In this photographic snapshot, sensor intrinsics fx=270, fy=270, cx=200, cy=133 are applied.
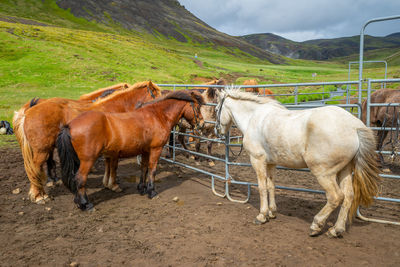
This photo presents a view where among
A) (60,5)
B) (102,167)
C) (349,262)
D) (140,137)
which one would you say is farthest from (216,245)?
(60,5)

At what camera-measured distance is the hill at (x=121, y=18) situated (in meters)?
84.6

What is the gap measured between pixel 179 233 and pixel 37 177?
2.93 m

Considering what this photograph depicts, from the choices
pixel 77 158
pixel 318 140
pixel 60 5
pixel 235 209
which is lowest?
pixel 235 209

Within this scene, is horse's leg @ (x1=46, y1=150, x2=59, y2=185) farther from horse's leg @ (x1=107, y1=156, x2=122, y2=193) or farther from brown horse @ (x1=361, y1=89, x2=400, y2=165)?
brown horse @ (x1=361, y1=89, x2=400, y2=165)

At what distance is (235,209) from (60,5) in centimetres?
11831

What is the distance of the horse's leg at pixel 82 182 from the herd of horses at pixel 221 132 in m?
0.02

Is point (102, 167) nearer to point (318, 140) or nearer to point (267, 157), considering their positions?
point (267, 157)

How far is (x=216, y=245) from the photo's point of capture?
3.47m

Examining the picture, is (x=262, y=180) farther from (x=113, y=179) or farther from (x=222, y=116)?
(x=113, y=179)

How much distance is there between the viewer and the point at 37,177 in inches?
193

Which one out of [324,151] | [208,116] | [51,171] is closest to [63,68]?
[208,116]

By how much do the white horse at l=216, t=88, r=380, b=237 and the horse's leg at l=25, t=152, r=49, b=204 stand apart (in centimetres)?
374

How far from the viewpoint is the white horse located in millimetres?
3287

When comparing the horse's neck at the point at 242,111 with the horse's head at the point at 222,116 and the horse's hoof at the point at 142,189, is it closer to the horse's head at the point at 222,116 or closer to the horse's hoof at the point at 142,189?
the horse's head at the point at 222,116
